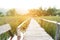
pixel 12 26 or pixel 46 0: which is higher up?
pixel 46 0

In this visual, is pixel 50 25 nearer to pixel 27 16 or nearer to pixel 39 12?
pixel 39 12

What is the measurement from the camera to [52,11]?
385cm

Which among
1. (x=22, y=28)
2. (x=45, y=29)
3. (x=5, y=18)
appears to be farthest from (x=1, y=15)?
(x=45, y=29)

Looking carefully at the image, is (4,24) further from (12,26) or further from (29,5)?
(29,5)

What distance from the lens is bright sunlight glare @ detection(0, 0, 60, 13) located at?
383 centimetres

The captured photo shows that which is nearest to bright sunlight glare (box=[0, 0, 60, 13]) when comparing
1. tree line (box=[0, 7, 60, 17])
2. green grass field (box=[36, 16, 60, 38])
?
tree line (box=[0, 7, 60, 17])

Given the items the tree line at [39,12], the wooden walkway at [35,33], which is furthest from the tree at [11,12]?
the wooden walkway at [35,33]

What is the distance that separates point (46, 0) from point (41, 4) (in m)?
0.09

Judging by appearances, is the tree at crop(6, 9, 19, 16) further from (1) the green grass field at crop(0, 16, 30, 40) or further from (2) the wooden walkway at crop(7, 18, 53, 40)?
(2) the wooden walkway at crop(7, 18, 53, 40)

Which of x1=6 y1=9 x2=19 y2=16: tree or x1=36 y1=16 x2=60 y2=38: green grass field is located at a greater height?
x1=6 y1=9 x2=19 y2=16: tree

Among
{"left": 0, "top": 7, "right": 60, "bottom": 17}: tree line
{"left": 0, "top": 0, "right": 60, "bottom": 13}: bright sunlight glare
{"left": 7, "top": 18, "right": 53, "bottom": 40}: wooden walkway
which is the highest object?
{"left": 0, "top": 0, "right": 60, "bottom": 13}: bright sunlight glare

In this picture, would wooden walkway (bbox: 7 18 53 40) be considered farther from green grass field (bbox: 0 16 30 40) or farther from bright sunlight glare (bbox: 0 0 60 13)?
bright sunlight glare (bbox: 0 0 60 13)

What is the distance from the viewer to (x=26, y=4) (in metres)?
3.85

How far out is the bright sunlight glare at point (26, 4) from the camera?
383 centimetres
